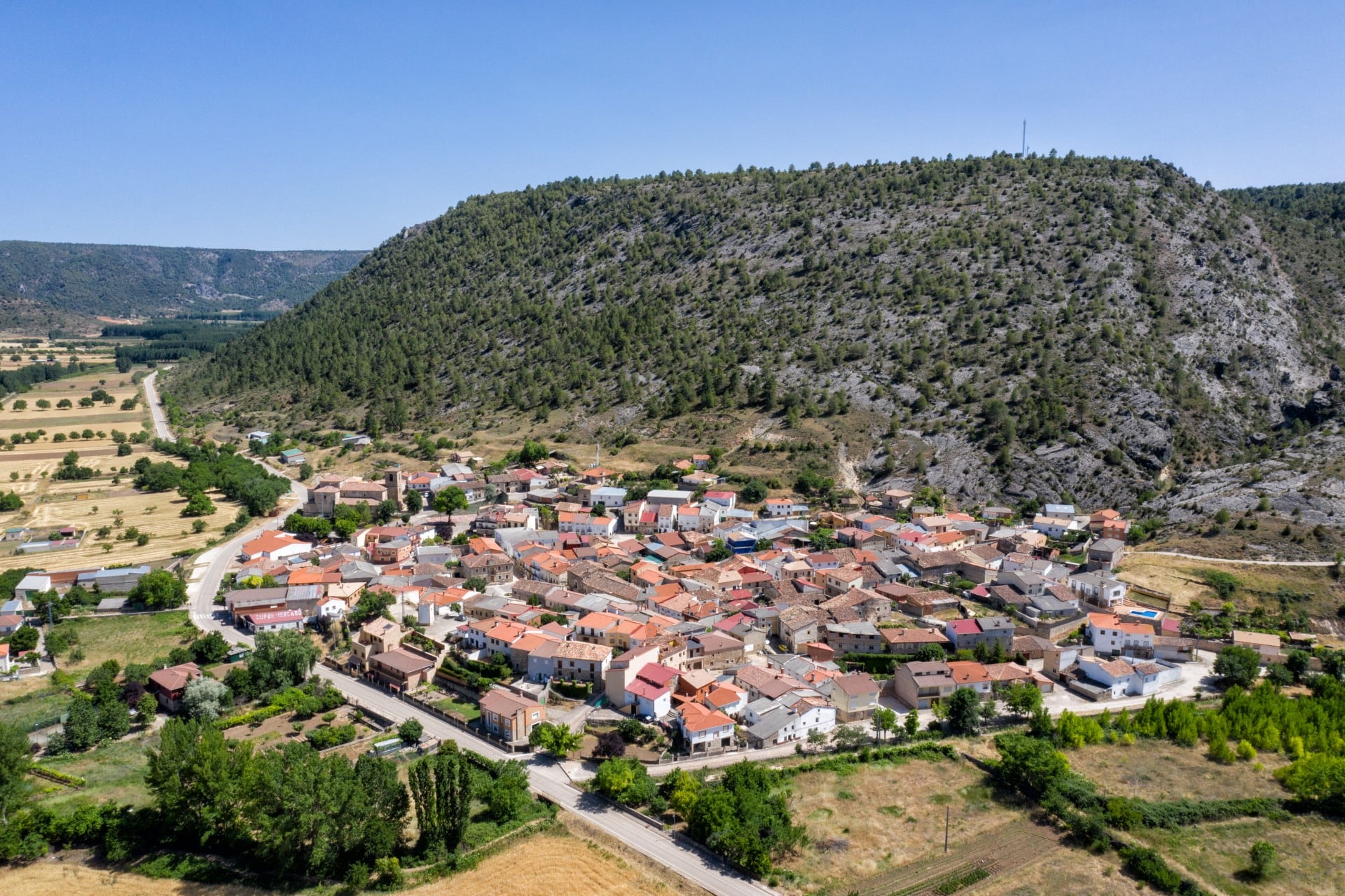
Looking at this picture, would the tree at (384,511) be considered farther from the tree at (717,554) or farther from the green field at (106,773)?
the green field at (106,773)

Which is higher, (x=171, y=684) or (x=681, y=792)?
(x=171, y=684)

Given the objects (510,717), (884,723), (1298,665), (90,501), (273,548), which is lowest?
(884,723)

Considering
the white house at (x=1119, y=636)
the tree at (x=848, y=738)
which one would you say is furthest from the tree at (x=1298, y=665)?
the tree at (x=848, y=738)

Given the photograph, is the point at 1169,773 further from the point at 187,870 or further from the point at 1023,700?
the point at 187,870

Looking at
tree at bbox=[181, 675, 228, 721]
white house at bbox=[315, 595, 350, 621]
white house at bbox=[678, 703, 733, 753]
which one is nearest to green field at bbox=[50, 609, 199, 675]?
white house at bbox=[315, 595, 350, 621]

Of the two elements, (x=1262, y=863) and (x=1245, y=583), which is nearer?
(x=1262, y=863)

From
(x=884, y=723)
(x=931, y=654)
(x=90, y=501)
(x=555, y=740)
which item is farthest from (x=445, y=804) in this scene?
(x=90, y=501)

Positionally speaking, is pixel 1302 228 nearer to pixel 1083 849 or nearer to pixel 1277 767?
pixel 1277 767

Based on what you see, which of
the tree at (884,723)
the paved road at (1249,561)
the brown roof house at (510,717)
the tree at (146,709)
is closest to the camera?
the brown roof house at (510,717)
